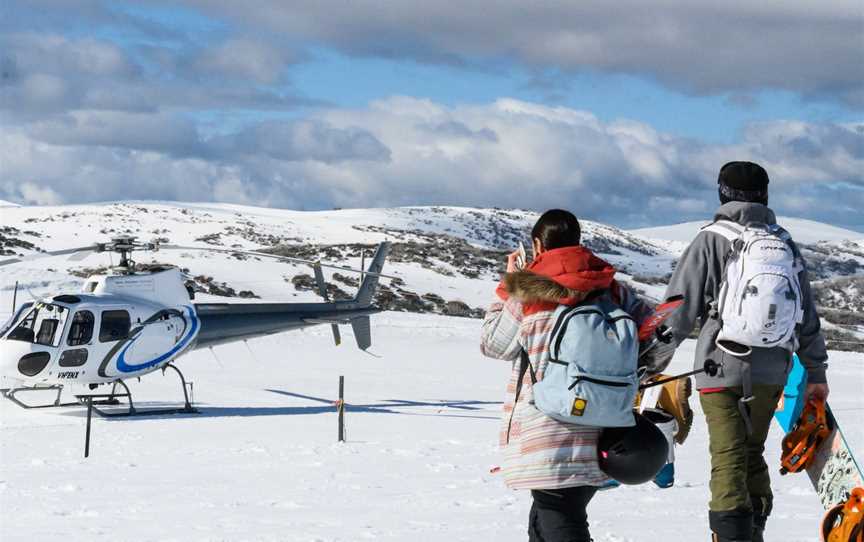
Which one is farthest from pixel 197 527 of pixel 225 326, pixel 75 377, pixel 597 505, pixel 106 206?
pixel 106 206

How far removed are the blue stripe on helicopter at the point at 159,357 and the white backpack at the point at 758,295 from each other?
1162 centimetres

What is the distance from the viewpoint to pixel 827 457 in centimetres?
562

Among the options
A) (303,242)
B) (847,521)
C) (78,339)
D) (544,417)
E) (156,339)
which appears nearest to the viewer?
(544,417)

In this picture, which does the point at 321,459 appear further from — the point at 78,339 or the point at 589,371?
the point at 589,371

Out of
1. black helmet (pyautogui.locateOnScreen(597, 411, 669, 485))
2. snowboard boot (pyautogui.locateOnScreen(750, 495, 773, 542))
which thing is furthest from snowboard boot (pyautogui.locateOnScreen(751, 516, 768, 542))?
black helmet (pyautogui.locateOnScreen(597, 411, 669, 485))

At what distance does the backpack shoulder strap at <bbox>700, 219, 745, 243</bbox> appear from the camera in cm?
537

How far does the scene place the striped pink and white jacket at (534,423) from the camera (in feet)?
14.5

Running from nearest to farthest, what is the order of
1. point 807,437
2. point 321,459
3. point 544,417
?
point 544,417
point 807,437
point 321,459

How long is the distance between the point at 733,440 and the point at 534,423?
1.33 metres

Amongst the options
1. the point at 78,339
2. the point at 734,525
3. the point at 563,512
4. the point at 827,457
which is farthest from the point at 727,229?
the point at 78,339

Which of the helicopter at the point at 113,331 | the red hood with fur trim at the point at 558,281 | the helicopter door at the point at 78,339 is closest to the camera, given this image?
the red hood with fur trim at the point at 558,281

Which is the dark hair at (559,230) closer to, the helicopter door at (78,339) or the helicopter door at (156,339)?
the helicopter door at (78,339)

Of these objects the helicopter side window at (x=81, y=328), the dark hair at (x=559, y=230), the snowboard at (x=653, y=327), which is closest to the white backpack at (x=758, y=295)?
the snowboard at (x=653, y=327)

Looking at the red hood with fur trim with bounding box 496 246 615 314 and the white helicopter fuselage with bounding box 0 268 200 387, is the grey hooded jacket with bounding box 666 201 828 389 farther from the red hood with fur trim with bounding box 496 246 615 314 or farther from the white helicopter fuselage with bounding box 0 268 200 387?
the white helicopter fuselage with bounding box 0 268 200 387
